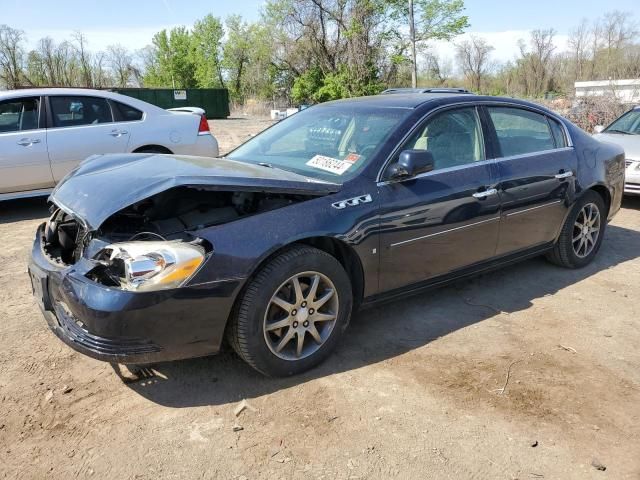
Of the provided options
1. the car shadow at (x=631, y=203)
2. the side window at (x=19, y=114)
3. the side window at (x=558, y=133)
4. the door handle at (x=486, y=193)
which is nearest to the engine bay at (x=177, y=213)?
the door handle at (x=486, y=193)

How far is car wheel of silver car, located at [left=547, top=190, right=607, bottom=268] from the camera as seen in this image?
4.77m

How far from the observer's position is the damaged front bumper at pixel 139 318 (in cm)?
261

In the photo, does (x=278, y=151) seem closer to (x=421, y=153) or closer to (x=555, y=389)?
(x=421, y=153)

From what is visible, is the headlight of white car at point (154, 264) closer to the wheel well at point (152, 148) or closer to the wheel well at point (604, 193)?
the wheel well at point (604, 193)

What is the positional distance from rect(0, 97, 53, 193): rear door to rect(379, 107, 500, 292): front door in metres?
5.29

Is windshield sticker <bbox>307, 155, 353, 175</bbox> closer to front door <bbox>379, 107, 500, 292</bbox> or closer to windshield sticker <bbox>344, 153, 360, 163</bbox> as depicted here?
windshield sticker <bbox>344, 153, 360, 163</bbox>

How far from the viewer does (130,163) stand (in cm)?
358

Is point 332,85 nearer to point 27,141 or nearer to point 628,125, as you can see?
point 628,125

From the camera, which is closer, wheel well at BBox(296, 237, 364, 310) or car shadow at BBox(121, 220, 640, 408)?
car shadow at BBox(121, 220, 640, 408)

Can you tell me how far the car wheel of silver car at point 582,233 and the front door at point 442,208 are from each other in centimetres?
109

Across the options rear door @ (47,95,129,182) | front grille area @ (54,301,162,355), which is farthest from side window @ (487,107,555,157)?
rear door @ (47,95,129,182)

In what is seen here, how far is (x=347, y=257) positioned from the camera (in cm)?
335

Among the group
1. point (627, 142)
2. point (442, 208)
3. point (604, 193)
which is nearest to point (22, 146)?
point (442, 208)

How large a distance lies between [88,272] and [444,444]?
197 cm
